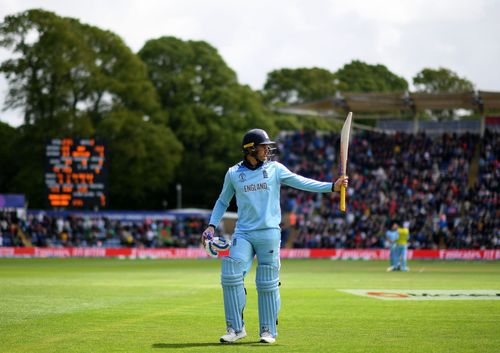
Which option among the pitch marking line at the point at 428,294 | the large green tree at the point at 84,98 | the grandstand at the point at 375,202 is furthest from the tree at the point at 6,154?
the pitch marking line at the point at 428,294

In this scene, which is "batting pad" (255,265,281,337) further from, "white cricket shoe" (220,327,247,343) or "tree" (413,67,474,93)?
"tree" (413,67,474,93)

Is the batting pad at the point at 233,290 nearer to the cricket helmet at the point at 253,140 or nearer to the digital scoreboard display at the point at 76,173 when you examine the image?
the cricket helmet at the point at 253,140

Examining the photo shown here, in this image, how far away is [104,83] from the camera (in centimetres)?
6619

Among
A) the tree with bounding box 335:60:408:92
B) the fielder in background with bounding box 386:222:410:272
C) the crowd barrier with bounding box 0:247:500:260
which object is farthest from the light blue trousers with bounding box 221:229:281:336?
the tree with bounding box 335:60:408:92

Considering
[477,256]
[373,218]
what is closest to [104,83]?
[373,218]

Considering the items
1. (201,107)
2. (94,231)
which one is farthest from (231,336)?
(201,107)

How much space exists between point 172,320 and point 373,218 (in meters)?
38.3

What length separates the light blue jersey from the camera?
1111 cm

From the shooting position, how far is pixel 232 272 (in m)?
11.0

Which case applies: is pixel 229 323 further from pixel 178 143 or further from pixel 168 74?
pixel 168 74

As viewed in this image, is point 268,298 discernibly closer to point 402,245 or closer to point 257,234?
point 257,234

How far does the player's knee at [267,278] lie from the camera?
11.0m

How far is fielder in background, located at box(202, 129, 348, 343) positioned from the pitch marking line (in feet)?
25.0

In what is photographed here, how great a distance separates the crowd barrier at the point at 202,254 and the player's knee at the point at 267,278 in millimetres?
37206
